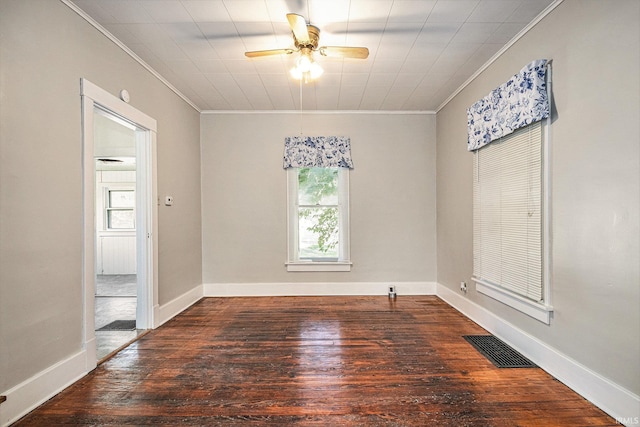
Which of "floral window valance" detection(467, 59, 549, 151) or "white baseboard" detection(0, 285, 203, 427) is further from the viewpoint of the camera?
"floral window valance" detection(467, 59, 549, 151)

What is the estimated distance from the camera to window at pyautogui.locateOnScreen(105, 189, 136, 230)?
722cm

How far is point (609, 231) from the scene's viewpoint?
1.92 metres

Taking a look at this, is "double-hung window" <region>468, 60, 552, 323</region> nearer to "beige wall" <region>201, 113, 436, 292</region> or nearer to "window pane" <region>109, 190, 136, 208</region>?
"beige wall" <region>201, 113, 436, 292</region>

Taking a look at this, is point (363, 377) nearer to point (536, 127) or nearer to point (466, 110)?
point (536, 127)

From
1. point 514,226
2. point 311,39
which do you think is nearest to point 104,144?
point 311,39

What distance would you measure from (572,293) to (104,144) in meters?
6.53

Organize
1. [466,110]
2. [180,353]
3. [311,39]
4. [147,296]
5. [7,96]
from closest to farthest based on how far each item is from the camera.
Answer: [7,96]
[311,39]
[180,353]
[147,296]
[466,110]

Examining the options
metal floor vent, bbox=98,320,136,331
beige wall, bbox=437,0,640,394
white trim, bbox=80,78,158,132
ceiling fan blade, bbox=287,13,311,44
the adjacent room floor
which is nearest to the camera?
beige wall, bbox=437,0,640,394

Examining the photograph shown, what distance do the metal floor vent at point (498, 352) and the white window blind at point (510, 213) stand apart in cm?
52

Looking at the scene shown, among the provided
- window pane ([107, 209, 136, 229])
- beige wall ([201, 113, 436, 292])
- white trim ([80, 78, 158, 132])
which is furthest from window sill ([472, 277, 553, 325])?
window pane ([107, 209, 136, 229])

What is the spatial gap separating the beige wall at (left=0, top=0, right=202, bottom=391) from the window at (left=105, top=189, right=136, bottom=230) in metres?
5.26

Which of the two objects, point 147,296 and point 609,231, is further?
point 147,296

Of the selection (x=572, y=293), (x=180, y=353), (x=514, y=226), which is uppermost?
(x=514, y=226)

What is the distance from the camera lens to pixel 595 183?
6.59 feet
